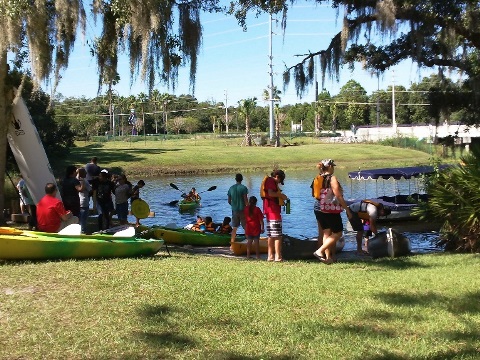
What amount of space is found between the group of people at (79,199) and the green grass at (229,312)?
1.37 m

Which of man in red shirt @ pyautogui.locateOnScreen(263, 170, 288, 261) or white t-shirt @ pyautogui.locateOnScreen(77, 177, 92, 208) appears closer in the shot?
man in red shirt @ pyautogui.locateOnScreen(263, 170, 288, 261)

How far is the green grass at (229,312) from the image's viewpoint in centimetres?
521

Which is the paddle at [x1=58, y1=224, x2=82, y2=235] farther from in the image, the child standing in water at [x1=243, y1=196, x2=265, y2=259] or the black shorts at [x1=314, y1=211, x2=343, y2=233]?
the black shorts at [x1=314, y1=211, x2=343, y2=233]

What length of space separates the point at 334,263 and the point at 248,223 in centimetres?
186

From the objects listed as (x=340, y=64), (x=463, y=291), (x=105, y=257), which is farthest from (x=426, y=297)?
(x=340, y=64)

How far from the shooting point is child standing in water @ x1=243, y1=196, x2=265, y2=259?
11125 mm

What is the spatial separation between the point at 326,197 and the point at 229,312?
3771mm

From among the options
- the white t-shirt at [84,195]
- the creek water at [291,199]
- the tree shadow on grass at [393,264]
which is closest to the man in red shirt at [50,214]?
the white t-shirt at [84,195]

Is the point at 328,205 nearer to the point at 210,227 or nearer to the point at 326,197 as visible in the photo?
the point at 326,197

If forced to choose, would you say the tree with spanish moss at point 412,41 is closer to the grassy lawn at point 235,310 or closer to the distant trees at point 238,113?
the grassy lawn at point 235,310

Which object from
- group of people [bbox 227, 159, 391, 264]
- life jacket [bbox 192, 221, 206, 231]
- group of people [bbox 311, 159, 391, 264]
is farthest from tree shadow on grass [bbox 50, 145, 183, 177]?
group of people [bbox 311, 159, 391, 264]

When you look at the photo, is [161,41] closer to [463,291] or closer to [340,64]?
[340,64]

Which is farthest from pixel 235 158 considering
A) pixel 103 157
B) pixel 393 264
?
pixel 393 264

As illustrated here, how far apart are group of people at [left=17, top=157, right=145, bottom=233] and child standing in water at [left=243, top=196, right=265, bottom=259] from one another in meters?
2.98
